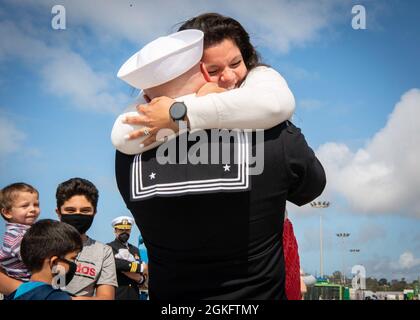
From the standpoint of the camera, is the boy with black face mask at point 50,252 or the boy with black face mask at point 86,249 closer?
the boy with black face mask at point 50,252

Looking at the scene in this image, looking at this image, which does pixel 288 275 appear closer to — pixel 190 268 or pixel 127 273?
pixel 190 268

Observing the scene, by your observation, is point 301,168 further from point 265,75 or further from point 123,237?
point 123,237

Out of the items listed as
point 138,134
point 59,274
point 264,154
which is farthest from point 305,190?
point 59,274

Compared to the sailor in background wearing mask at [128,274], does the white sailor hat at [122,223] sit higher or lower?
higher

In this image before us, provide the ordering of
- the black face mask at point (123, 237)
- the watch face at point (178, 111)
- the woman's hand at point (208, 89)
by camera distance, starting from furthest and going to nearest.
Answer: the black face mask at point (123, 237), the woman's hand at point (208, 89), the watch face at point (178, 111)

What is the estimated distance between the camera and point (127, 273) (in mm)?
5211

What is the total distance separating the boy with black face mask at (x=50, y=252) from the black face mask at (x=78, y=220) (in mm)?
806

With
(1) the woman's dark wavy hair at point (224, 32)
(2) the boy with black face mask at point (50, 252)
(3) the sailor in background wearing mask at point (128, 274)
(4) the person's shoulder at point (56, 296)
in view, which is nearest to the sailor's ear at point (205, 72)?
(1) the woman's dark wavy hair at point (224, 32)

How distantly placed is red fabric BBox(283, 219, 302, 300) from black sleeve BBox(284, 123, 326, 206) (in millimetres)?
162

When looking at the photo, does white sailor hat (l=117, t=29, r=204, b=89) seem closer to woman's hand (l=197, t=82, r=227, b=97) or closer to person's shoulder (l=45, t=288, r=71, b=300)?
woman's hand (l=197, t=82, r=227, b=97)

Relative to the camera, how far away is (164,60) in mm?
1716

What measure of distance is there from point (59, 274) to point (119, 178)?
1544 millimetres

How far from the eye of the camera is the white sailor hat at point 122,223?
5941 millimetres

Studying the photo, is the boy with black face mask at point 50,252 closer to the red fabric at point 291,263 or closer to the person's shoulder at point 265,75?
the red fabric at point 291,263
